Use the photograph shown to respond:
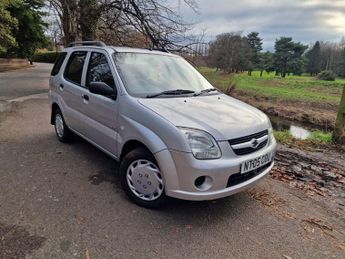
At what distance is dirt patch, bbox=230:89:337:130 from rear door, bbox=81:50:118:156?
14.8m

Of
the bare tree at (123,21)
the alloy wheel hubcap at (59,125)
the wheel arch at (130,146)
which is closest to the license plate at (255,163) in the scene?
the wheel arch at (130,146)

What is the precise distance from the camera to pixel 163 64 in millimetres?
4598

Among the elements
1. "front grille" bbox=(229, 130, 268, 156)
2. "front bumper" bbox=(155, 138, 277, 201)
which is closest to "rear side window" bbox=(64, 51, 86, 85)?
"front bumper" bbox=(155, 138, 277, 201)

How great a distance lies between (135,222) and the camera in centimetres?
332

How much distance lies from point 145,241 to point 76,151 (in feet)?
9.77

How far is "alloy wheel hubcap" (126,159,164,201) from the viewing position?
345 cm

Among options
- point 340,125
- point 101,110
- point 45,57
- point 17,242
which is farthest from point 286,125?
point 45,57

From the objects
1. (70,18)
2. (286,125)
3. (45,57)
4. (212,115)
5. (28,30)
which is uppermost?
(28,30)

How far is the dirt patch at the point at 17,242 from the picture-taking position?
2.73 metres

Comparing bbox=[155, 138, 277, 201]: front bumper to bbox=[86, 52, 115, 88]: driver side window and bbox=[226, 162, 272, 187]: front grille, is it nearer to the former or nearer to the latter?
bbox=[226, 162, 272, 187]: front grille

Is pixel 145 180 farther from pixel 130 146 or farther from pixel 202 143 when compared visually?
pixel 202 143

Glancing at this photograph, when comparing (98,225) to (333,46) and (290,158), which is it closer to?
(290,158)

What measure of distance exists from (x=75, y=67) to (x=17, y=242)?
323cm

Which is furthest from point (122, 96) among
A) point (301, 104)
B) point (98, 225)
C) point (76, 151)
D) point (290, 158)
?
point (301, 104)
